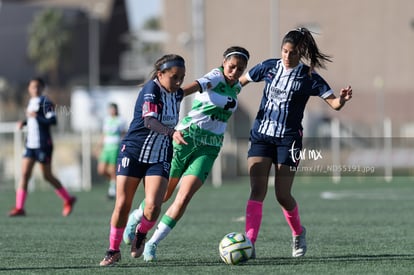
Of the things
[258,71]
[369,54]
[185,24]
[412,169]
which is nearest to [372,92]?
[369,54]

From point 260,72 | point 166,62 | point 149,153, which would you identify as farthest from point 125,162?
point 260,72

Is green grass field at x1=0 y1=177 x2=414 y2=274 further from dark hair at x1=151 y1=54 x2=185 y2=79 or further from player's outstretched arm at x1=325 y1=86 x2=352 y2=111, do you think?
dark hair at x1=151 y1=54 x2=185 y2=79

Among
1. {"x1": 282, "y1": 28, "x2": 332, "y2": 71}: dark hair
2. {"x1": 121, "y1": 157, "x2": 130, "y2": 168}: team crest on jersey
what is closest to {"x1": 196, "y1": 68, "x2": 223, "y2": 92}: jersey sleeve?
{"x1": 282, "y1": 28, "x2": 332, "y2": 71}: dark hair

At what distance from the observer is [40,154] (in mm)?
16297

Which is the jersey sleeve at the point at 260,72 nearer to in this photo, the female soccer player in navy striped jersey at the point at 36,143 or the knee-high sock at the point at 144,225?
the knee-high sock at the point at 144,225

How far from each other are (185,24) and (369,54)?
1051 centimetres

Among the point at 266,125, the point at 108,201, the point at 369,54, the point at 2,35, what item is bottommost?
the point at 108,201

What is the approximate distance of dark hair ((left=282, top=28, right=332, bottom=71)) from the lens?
9.90 metres

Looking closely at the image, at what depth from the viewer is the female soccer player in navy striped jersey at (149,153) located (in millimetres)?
9352

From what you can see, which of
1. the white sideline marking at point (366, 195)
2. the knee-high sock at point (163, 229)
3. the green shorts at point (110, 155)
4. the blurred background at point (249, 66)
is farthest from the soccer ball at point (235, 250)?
the green shorts at point (110, 155)

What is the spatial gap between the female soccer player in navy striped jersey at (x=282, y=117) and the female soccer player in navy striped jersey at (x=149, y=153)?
107 centimetres

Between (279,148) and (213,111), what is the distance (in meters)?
0.78

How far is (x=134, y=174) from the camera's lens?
9.46 metres

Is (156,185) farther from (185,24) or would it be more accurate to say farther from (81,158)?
(185,24)
